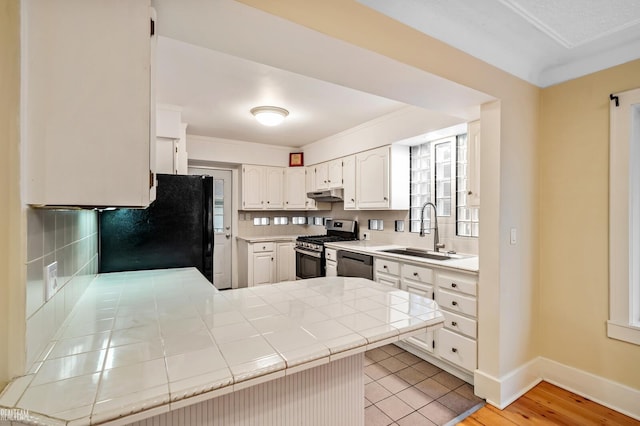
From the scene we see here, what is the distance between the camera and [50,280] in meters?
0.96

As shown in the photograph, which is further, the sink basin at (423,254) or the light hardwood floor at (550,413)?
the sink basin at (423,254)

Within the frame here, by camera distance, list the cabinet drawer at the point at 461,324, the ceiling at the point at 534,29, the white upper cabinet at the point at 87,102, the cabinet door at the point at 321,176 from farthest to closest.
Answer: the cabinet door at the point at 321,176 < the cabinet drawer at the point at 461,324 < the ceiling at the point at 534,29 < the white upper cabinet at the point at 87,102

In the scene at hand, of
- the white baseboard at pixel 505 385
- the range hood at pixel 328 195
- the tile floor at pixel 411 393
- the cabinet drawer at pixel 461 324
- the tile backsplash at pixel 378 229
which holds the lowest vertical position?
the tile floor at pixel 411 393

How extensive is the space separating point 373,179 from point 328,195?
3.18 ft

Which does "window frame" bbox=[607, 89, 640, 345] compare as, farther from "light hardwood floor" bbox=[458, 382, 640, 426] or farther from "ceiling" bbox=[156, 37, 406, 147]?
"ceiling" bbox=[156, 37, 406, 147]

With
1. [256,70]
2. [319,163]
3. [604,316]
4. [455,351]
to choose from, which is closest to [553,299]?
[604,316]

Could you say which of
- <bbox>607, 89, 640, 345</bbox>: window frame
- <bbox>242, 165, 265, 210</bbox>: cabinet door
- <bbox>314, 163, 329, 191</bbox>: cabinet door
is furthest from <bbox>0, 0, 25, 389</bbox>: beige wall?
<bbox>242, 165, 265, 210</bbox>: cabinet door

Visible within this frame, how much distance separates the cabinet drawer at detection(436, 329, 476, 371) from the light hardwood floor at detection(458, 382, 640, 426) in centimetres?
28

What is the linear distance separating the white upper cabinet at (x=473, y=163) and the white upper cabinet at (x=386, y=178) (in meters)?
0.94

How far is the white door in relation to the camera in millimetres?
4812

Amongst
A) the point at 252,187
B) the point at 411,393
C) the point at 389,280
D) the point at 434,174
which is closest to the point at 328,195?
the point at 252,187

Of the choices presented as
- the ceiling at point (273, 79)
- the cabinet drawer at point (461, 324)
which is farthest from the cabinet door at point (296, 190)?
the cabinet drawer at point (461, 324)

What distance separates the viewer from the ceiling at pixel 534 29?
1.51m

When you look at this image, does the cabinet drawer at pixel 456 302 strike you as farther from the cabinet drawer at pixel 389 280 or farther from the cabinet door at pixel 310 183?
the cabinet door at pixel 310 183
